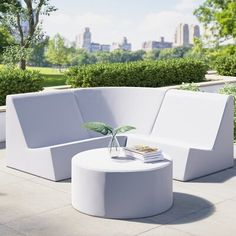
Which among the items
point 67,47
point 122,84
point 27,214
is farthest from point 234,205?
point 67,47

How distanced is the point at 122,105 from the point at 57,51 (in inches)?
3154

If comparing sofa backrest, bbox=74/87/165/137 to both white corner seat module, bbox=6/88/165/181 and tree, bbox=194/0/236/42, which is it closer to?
white corner seat module, bbox=6/88/165/181

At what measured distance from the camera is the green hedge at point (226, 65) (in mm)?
17609

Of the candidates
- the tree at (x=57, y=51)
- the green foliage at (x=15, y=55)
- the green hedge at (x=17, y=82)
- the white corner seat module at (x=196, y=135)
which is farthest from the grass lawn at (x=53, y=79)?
the tree at (x=57, y=51)

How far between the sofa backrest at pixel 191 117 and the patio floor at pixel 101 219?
0.76m

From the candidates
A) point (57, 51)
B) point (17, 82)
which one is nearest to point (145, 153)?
point (17, 82)

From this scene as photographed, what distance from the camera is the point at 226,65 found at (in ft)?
58.4

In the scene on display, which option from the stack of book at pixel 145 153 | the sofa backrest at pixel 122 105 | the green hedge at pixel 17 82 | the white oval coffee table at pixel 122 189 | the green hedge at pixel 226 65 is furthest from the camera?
Answer: the green hedge at pixel 226 65

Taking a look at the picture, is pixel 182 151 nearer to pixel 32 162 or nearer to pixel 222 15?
pixel 32 162

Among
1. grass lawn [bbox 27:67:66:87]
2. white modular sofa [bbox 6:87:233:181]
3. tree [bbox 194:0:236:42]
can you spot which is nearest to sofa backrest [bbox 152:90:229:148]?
white modular sofa [bbox 6:87:233:181]

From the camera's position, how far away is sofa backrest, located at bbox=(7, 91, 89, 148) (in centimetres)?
808

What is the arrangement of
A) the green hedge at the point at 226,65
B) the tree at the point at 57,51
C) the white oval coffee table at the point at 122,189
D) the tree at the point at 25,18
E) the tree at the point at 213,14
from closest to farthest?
1. the white oval coffee table at the point at 122,189
2. the green hedge at the point at 226,65
3. the tree at the point at 25,18
4. the tree at the point at 213,14
5. the tree at the point at 57,51

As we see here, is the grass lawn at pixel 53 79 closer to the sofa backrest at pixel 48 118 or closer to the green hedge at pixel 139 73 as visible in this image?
the green hedge at pixel 139 73

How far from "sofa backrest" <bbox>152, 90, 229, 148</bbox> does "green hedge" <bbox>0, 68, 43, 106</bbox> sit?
3.61 metres
